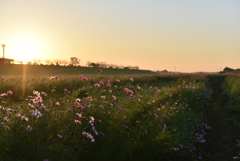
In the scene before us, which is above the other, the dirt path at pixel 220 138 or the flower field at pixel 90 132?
the flower field at pixel 90 132

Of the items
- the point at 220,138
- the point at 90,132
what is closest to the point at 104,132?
the point at 90,132

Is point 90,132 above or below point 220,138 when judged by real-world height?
above

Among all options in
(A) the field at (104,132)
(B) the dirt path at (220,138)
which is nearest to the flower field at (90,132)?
(A) the field at (104,132)

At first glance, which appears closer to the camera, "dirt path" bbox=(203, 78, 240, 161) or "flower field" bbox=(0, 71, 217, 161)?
"flower field" bbox=(0, 71, 217, 161)

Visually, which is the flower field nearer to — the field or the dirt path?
the field

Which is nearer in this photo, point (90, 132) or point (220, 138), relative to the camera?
point (90, 132)

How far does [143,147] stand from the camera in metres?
4.71

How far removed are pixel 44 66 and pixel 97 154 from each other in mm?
49611

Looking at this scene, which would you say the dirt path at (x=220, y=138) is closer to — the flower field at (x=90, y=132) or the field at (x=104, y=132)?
the field at (x=104, y=132)

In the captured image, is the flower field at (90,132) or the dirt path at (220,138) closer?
the flower field at (90,132)

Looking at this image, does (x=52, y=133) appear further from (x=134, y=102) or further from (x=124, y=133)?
(x=134, y=102)

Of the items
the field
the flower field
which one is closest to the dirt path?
the field

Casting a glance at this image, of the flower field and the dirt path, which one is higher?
the flower field

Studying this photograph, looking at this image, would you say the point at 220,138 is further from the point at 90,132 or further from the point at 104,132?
the point at 90,132
